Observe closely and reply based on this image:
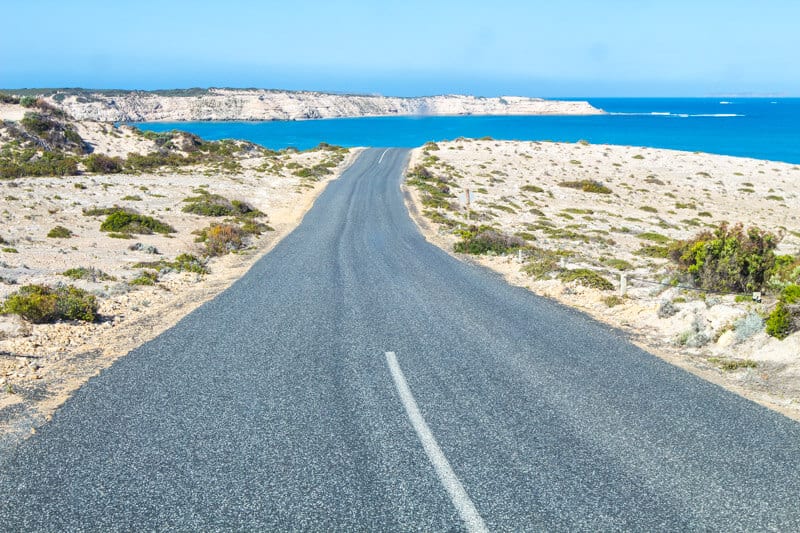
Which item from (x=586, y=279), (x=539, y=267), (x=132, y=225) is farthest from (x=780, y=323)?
(x=132, y=225)

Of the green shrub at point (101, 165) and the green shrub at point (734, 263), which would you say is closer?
the green shrub at point (734, 263)

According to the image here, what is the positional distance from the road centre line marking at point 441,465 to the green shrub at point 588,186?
44965 millimetres

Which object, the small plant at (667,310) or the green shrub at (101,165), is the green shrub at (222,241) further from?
the green shrub at (101,165)

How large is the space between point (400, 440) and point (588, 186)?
4709 cm

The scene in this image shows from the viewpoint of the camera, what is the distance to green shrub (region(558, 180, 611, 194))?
48.1 metres

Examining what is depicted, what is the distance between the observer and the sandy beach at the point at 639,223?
8602 mm

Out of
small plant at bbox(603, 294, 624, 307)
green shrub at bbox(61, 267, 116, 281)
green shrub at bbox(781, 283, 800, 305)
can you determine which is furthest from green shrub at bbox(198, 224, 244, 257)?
green shrub at bbox(781, 283, 800, 305)

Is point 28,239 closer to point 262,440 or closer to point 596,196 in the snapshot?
point 262,440

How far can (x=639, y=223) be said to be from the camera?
116 feet

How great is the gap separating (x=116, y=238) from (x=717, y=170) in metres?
61.0

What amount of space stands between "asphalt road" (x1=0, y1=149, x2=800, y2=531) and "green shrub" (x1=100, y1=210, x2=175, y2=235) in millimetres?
15535

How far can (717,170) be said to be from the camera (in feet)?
198

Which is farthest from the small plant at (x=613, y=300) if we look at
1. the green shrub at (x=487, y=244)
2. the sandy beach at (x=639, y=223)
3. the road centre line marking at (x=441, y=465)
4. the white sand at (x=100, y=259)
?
the white sand at (x=100, y=259)

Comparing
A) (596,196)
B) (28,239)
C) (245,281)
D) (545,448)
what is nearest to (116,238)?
(28,239)
